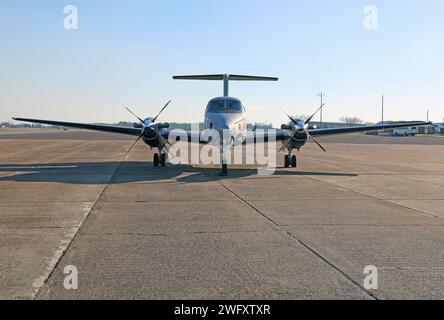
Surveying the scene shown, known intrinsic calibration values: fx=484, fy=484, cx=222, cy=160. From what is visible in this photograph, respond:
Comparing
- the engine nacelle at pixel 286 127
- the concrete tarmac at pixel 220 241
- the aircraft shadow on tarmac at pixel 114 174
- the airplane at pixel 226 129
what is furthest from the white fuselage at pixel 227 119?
the concrete tarmac at pixel 220 241

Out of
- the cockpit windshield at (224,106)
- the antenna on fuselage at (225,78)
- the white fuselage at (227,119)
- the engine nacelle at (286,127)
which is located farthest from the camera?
the antenna on fuselage at (225,78)

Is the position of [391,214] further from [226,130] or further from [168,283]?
[226,130]

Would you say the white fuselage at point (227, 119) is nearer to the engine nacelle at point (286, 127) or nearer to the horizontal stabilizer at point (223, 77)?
the engine nacelle at point (286, 127)

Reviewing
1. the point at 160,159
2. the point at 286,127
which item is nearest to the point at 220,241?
the point at 286,127

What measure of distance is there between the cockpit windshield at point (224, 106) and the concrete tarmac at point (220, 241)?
290 inches

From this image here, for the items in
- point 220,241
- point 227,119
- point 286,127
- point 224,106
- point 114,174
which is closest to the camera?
point 220,241

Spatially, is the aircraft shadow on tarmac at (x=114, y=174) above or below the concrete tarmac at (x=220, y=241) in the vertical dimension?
above

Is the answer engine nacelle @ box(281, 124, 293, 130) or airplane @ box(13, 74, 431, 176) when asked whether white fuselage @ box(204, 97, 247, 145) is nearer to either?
airplane @ box(13, 74, 431, 176)

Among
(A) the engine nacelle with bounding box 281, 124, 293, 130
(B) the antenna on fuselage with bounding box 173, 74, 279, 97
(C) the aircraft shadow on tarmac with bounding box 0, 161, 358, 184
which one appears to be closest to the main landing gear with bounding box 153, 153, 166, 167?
(C) the aircraft shadow on tarmac with bounding box 0, 161, 358, 184

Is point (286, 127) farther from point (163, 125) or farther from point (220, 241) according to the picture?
point (220, 241)

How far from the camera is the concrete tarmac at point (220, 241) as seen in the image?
5.50 metres

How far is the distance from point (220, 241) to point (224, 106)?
14824mm

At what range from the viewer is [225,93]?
28047 mm

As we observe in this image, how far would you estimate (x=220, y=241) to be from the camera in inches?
307
